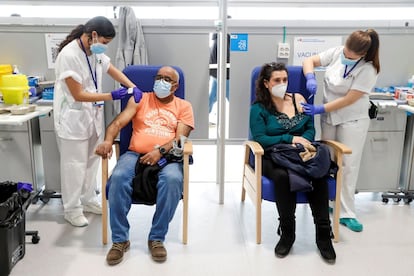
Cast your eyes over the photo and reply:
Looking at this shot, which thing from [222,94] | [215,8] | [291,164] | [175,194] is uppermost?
[215,8]

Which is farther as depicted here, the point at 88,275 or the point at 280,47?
the point at 280,47

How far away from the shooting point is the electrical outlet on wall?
130 inches

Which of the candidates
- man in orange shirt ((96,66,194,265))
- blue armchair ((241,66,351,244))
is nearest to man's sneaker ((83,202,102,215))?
man in orange shirt ((96,66,194,265))

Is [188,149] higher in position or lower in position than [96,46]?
lower

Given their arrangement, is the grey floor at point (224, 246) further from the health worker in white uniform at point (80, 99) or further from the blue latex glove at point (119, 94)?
the blue latex glove at point (119, 94)

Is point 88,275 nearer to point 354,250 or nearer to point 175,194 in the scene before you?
point 175,194

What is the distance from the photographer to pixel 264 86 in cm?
259

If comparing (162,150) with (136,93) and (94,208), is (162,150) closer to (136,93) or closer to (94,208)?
(136,93)

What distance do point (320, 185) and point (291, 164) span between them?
199 millimetres

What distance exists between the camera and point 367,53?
95.3 inches

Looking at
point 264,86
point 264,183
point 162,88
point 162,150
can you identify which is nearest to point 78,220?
point 162,150

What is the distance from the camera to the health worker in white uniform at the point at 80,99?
2.37m

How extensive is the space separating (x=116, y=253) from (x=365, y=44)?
182 cm

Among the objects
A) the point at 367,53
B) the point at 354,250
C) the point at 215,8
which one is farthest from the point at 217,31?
the point at 354,250
